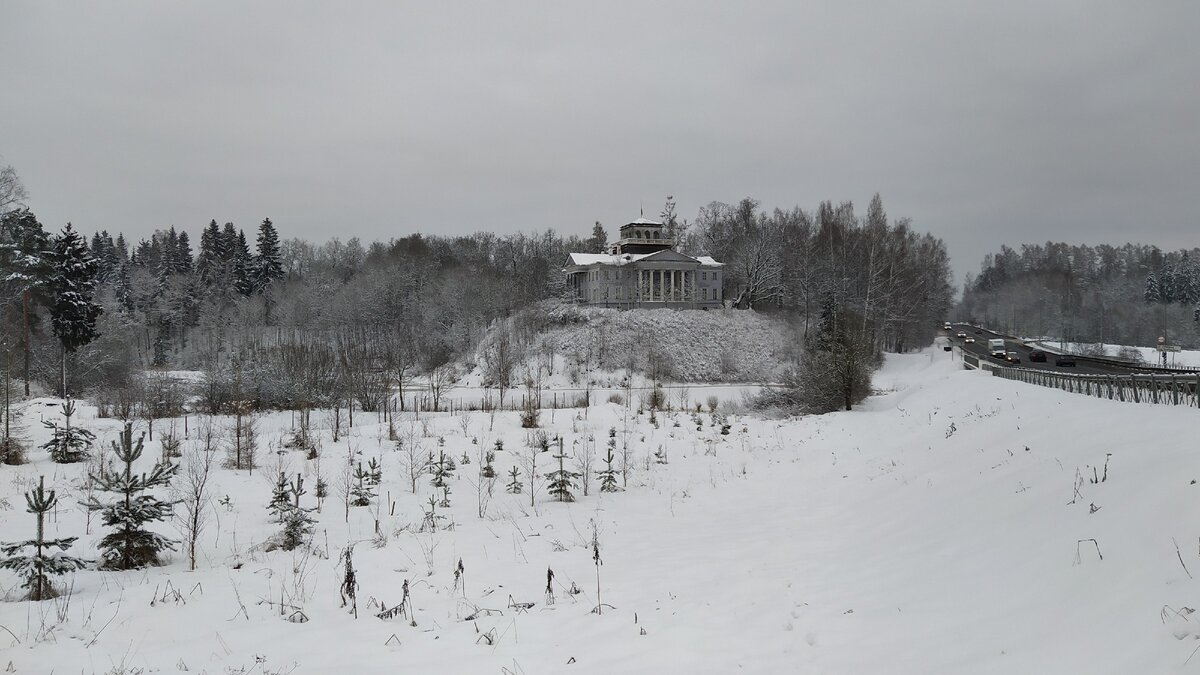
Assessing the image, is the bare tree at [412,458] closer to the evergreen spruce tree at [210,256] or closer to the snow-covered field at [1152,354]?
the snow-covered field at [1152,354]

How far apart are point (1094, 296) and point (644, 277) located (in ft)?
258

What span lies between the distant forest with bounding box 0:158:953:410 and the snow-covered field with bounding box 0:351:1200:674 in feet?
63.4

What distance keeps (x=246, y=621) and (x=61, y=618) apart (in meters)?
1.79

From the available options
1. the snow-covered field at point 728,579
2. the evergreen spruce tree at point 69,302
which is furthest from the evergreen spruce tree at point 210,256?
the snow-covered field at point 728,579

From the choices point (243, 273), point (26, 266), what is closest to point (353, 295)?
point (243, 273)

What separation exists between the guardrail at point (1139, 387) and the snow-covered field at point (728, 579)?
0.75 m

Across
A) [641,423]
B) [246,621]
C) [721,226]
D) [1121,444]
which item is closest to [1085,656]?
[1121,444]

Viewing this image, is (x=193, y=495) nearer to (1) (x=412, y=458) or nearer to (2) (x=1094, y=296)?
(1) (x=412, y=458)

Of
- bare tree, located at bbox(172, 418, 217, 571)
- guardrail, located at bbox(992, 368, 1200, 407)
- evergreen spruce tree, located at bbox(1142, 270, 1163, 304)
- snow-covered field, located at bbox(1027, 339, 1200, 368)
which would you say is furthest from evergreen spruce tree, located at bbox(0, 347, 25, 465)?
evergreen spruce tree, located at bbox(1142, 270, 1163, 304)

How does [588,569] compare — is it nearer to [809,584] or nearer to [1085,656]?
[809,584]

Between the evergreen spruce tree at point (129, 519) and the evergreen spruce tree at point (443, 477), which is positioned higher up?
the evergreen spruce tree at point (129, 519)

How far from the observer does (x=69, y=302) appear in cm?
3994

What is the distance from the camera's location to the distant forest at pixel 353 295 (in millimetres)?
37969

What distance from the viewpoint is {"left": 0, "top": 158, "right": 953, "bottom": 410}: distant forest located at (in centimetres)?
3797
